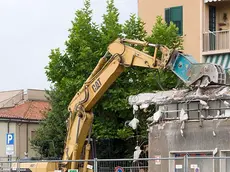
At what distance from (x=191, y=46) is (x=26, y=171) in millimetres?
14963

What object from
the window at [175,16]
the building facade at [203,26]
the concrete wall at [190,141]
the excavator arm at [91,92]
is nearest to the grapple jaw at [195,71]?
the concrete wall at [190,141]

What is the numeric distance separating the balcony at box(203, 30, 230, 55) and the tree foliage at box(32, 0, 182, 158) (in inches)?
78.0

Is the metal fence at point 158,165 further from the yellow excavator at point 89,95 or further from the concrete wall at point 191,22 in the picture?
the concrete wall at point 191,22

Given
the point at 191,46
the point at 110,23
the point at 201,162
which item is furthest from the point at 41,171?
the point at 191,46

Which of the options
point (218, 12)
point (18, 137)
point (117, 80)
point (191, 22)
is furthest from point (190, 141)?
point (18, 137)

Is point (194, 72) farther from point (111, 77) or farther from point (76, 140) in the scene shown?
point (76, 140)

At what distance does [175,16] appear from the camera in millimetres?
40375

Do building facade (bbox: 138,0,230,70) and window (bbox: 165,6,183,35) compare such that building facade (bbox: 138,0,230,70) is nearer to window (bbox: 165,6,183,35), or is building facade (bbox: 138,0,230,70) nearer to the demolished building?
window (bbox: 165,6,183,35)

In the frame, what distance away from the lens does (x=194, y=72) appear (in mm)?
24234

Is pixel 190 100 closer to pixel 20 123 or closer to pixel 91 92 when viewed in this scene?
pixel 91 92

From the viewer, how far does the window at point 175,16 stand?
40.0 metres

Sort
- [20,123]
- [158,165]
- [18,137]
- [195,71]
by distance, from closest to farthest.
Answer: [195,71] < [158,165] < [18,137] < [20,123]

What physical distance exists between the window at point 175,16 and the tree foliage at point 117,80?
8.18 feet

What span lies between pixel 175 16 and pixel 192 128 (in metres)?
16.8
